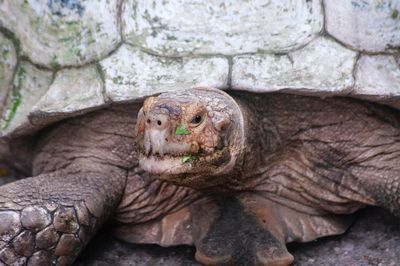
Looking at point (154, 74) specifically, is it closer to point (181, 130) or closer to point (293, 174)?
point (181, 130)

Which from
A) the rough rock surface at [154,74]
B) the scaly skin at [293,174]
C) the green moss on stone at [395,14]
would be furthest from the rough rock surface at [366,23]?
the rough rock surface at [154,74]

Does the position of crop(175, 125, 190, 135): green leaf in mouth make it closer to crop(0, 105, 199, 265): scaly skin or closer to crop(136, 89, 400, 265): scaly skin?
crop(136, 89, 400, 265): scaly skin

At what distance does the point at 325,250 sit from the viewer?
11.3ft

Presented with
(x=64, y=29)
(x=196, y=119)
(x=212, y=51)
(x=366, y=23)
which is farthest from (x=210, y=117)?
(x=64, y=29)

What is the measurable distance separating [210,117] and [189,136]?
140 millimetres

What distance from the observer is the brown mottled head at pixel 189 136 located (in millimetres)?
2787

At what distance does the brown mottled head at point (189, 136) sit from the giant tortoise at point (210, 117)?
0.04ft

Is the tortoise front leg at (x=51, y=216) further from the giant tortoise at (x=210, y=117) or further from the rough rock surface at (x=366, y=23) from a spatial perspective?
the rough rock surface at (x=366, y=23)

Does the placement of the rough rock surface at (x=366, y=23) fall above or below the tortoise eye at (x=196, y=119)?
above

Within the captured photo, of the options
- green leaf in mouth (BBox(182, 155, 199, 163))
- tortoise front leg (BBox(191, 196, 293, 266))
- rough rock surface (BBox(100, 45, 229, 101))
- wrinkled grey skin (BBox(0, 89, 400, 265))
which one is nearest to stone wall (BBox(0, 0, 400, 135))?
rough rock surface (BBox(100, 45, 229, 101))

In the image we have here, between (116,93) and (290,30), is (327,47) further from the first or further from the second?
(116,93)

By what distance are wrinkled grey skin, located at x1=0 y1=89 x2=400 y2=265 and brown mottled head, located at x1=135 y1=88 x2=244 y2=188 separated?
0.11 metres

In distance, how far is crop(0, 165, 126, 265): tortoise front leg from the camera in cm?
306

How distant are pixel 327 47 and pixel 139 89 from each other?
2.61ft
